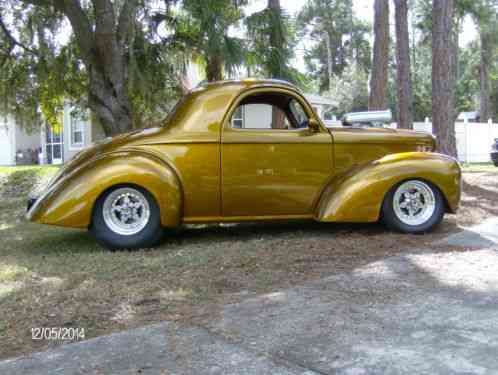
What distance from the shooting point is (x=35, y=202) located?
6.15 meters

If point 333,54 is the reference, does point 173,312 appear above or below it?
below

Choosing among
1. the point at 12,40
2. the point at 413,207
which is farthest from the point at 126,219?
the point at 12,40

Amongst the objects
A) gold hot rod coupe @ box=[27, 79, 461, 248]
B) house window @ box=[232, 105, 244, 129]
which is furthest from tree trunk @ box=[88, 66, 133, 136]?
gold hot rod coupe @ box=[27, 79, 461, 248]

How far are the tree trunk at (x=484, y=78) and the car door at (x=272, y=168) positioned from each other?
1686 inches

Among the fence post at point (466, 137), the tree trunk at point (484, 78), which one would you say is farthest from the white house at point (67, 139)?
the tree trunk at point (484, 78)

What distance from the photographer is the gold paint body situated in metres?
5.94

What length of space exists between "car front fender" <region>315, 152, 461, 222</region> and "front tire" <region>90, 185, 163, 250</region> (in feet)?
6.19

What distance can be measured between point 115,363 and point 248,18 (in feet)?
31.1

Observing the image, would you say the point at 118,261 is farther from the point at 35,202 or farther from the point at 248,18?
the point at 248,18

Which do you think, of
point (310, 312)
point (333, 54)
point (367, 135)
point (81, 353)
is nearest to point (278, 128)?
point (367, 135)

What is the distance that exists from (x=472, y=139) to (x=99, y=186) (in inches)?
943

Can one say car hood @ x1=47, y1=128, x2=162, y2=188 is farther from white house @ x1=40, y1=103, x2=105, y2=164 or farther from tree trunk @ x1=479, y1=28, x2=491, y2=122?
tree trunk @ x1=479, y1=28, x2=491, y2=122

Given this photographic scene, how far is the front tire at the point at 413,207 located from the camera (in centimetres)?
655

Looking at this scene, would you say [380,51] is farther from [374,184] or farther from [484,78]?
[484,78]
